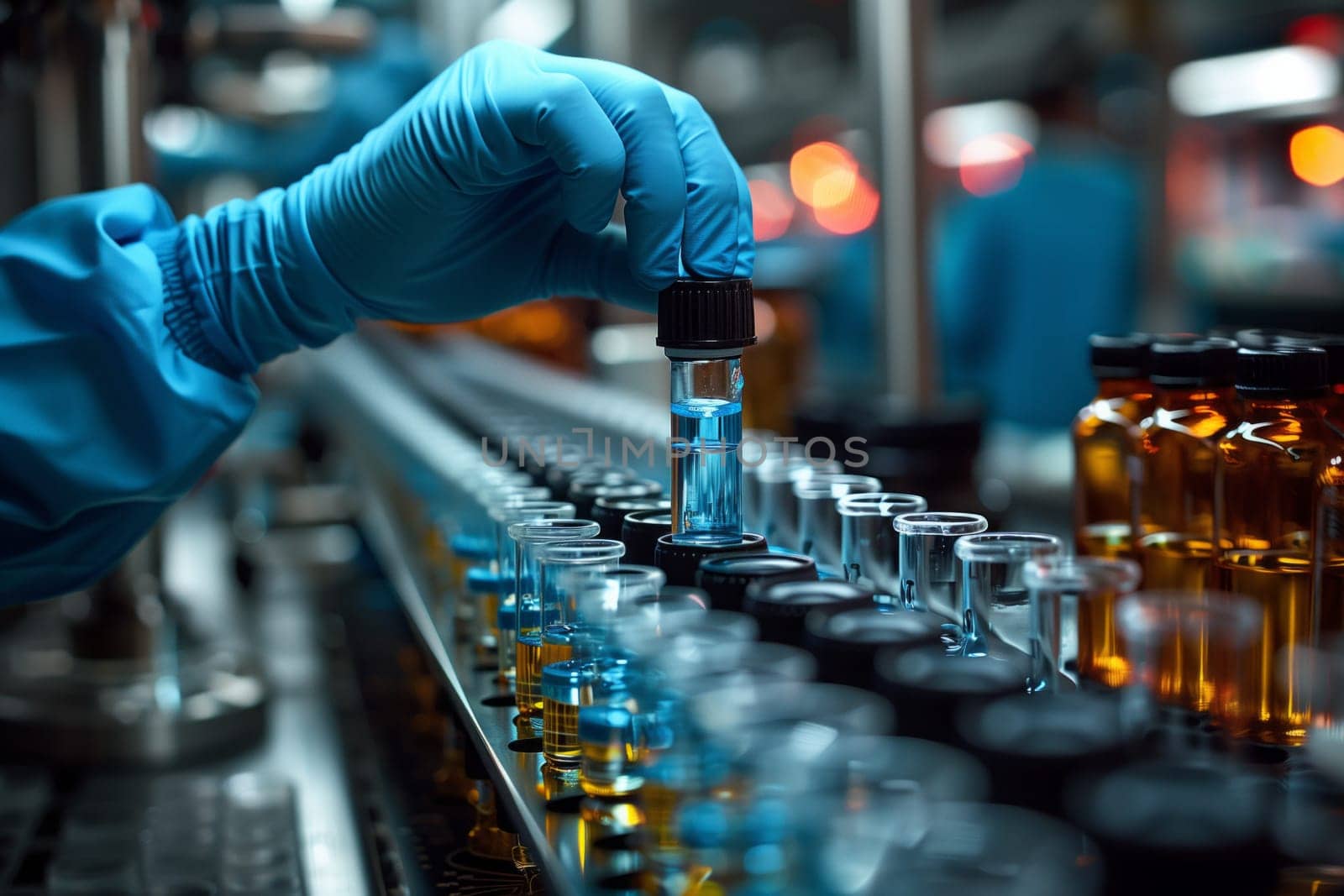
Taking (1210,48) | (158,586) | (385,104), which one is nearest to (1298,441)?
(158,586)

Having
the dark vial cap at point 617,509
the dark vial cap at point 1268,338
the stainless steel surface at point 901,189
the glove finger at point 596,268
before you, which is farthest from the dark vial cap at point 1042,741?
the stainless steel surface at point 901,189

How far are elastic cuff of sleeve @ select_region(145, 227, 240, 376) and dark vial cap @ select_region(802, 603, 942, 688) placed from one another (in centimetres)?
88

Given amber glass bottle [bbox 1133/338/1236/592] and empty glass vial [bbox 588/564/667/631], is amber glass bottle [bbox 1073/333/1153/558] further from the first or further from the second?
empty glass vial [bbox 588/564/667/631]

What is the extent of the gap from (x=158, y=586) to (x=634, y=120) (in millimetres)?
1090

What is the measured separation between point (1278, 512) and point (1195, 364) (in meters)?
0.15

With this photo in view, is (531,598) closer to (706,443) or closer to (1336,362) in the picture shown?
(706,443)

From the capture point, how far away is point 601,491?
1.11 meters

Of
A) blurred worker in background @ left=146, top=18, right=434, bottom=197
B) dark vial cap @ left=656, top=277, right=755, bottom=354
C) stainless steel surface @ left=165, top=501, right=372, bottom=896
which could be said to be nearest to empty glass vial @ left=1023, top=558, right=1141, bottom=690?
dark vial cap @ left=656, top=277, right=755, bottom=354

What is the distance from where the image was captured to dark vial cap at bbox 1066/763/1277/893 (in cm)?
51

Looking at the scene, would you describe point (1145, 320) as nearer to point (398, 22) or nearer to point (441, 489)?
point (441, 489)

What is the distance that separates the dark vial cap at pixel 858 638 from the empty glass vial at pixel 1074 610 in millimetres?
76

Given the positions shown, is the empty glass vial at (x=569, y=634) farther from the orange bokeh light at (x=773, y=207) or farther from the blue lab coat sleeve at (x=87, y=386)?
the orange bokeh light at (x=773, y=207)

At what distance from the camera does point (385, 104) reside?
3934 mm

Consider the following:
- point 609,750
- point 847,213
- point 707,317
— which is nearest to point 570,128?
point 707,317
